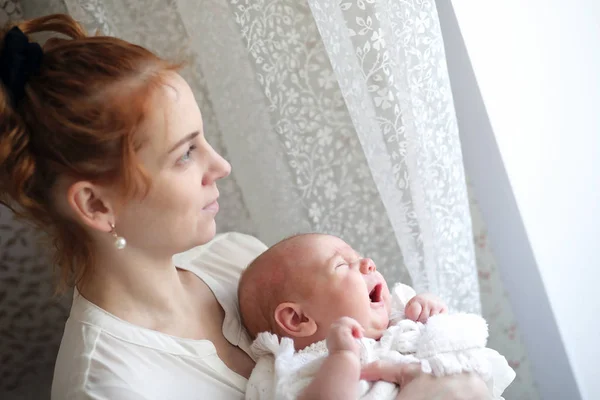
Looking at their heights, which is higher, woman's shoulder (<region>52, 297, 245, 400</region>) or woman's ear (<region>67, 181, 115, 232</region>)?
woman's ear (<region>67, 181, 115, 232</region>)

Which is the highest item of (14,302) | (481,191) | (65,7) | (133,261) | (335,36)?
(65,7)

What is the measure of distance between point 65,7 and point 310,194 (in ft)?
2.81

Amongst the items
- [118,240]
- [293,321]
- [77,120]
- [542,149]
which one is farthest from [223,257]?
[542,149]

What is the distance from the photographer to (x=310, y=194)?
159cm

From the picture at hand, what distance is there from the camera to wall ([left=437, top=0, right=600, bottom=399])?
1.42 metres

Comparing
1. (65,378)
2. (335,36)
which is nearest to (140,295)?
(65,378)

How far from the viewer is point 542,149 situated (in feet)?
4.89

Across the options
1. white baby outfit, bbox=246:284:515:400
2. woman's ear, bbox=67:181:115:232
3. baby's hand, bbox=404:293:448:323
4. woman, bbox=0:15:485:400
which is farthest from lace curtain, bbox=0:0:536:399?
woman's ear, bbox=67:181:115:232

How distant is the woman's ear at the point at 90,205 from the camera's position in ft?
3.53

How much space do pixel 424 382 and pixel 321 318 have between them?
0.23 metres

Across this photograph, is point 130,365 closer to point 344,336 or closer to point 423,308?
point 344,336

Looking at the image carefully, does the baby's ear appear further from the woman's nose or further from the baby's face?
the woman's nose

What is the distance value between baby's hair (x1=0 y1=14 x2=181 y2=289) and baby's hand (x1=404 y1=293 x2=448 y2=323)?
58cm

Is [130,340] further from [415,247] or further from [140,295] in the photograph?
[415,247]
